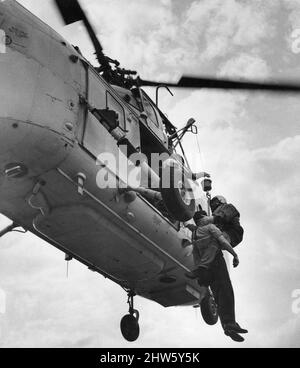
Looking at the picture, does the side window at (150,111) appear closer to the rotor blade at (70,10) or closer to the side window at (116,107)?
the side window at (116,107)

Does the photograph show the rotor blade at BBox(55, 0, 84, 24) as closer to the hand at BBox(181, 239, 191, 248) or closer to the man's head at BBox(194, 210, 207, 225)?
the man's head at BBox(194, 210, 207, 225)

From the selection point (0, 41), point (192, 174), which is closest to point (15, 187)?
point (0, 41)

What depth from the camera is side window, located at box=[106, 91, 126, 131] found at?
10648 mm

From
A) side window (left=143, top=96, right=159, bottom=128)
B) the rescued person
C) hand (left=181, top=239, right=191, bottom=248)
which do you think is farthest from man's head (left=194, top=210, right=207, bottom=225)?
side window (left=143, top=96, right=159, bottom=128)

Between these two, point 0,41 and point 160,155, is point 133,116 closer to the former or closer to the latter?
point 160,155

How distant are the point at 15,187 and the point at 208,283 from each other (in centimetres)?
371

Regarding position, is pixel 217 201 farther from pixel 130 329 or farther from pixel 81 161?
pixel 130 329

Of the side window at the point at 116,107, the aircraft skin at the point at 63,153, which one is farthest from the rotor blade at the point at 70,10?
the side window at the point at 116,107

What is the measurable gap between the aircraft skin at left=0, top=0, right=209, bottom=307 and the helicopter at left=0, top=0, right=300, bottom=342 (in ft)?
0.06

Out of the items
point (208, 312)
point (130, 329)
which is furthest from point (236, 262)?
point (208, 312)

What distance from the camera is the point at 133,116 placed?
11633 millimetres

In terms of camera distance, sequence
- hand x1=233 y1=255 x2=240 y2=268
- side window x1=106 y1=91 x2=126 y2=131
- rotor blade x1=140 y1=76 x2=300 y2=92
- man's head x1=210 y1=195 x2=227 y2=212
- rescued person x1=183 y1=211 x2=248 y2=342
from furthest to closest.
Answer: side window x1=106 y1=91 x2=126 y2=131, man's head x1=210 y1=195 x2=227 y2=212, rotor blade x1=140 y1=76 x2=300 y2=92, hand x1=233 y1=255 x2=240 y2=268, rescued person x1=183 y1=211 x2=248 y2=342

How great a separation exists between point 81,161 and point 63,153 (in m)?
0.42

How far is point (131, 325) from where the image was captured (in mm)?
13633
